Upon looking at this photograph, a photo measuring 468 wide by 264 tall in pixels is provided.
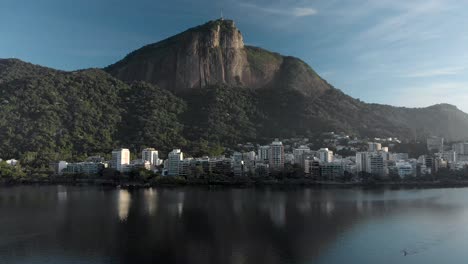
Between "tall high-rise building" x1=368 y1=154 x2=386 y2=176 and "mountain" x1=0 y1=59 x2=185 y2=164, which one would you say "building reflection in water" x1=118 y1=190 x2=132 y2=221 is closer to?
"mountain" x1=0 y1=59 x2=185 y2=164

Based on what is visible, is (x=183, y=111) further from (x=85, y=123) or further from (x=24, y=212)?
(x=24, y=212)

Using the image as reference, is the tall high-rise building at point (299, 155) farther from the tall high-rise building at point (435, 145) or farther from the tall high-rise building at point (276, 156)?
the tall high-rise building at point (435, 145)

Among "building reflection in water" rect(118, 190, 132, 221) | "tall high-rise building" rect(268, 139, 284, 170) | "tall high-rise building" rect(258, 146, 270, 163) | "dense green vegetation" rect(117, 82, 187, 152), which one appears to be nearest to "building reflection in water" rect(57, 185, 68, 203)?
"building reflection in water" rect(118, 190, 132, 221)

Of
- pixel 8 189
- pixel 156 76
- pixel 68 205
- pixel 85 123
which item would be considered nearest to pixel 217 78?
pixel 156 76

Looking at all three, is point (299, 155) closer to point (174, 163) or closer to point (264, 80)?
point (174, 163)

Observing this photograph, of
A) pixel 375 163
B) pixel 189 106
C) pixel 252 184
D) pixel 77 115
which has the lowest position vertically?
pixel 252 184

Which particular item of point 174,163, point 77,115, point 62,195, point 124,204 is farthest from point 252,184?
point 77,115
